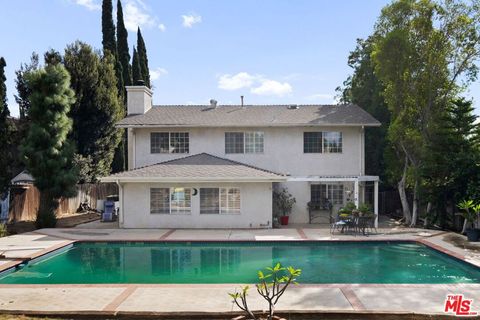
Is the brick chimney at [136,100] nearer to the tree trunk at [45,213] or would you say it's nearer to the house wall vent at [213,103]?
the house wall vent at [213,103]

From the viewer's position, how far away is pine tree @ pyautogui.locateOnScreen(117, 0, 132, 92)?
37094 millimetres

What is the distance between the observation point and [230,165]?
20.7m

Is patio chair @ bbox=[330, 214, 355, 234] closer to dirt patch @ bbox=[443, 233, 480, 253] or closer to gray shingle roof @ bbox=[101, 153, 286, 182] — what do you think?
gray shingle roof @ bbox=[101, 153, 286, 182]

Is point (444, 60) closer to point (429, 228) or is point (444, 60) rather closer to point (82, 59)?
point (429, 228)

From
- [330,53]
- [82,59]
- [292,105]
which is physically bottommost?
[292,105]

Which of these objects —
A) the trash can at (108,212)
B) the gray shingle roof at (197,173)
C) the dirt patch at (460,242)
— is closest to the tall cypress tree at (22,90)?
the trash can at (108,212)

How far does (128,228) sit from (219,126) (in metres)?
6.90

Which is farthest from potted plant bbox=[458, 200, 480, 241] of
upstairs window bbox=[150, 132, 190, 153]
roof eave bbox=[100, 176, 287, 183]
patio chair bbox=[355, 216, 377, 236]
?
upstairs window bbox=[150, 132, 190, 153]

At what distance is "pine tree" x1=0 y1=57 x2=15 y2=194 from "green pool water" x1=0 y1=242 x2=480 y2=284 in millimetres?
6248

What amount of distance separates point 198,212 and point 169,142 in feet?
15.9

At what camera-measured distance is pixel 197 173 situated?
764 inches

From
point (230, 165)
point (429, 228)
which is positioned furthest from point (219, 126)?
point (429, 228)

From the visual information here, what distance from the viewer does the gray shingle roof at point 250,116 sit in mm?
21906

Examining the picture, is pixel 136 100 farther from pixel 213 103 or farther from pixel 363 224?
pixel 363 224
